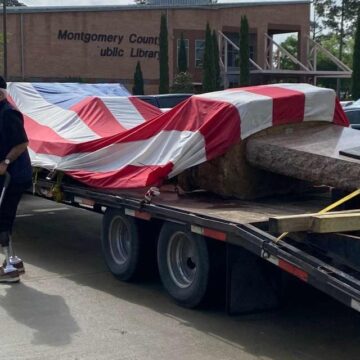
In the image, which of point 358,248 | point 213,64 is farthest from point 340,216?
point 213,64

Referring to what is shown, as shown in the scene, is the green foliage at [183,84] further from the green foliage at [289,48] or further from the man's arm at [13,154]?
the man's arm at [13,154]

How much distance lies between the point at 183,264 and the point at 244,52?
42235mm

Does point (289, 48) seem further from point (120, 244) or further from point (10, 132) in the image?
point (10, 132)

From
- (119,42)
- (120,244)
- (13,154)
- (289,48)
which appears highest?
(289,48)

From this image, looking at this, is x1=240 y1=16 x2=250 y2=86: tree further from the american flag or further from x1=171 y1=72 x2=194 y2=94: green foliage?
the american flag

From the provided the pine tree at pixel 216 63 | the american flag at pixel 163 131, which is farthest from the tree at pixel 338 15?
the american flag at pixel 163 131

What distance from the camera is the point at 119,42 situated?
49.9 metres

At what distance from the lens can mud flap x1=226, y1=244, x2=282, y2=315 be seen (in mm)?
6188

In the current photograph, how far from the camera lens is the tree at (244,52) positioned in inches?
1857

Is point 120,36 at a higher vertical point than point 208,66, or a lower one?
higher

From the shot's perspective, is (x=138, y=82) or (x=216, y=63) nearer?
(x=138, y=82)

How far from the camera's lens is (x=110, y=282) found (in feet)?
25.1

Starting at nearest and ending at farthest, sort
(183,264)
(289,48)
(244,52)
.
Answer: (183,264), (244,52), (289,48)

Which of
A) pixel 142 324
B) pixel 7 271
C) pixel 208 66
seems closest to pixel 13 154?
pixel 7 271
